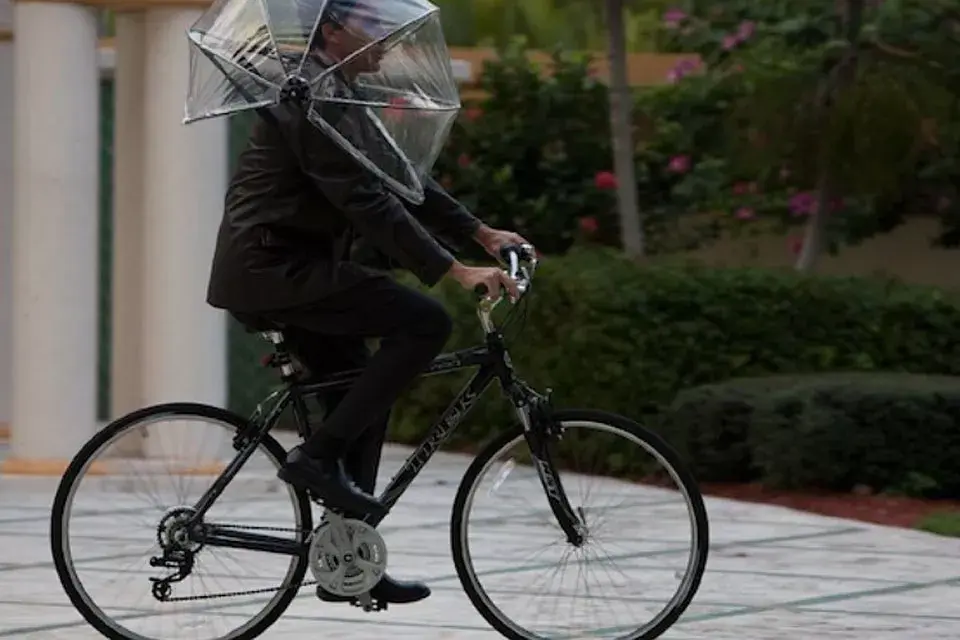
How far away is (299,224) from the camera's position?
562 cm

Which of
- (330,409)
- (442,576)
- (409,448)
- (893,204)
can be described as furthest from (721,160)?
(330,409)

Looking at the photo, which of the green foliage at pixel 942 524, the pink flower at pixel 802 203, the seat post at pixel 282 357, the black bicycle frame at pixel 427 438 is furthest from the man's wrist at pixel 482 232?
the pink flower at pixel 802 203

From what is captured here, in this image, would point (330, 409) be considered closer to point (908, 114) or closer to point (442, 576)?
point (442, 576)

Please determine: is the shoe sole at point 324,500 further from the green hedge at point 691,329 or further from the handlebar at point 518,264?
the green hedge at point 691,329

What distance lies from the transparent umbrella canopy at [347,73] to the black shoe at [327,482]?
0.75 m

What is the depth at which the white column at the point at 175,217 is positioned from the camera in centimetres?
991

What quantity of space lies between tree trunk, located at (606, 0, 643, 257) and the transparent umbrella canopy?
6.70m

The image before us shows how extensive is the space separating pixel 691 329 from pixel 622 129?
6.47 feet

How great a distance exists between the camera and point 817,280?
1191 centimetres

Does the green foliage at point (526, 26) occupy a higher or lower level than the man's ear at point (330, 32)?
lower

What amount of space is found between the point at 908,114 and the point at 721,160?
2.20 metres

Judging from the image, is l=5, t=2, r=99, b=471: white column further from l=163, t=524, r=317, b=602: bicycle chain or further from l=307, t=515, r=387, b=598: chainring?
l=307, t=515, r=387, b=598: chainring

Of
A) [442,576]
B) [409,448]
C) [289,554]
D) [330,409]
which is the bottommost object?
[409,448]

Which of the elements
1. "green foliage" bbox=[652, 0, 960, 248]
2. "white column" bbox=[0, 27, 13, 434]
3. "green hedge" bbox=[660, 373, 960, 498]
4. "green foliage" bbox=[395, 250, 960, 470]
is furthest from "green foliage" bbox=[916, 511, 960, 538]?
"white column" bbox=[0, 27, 13, 434]
